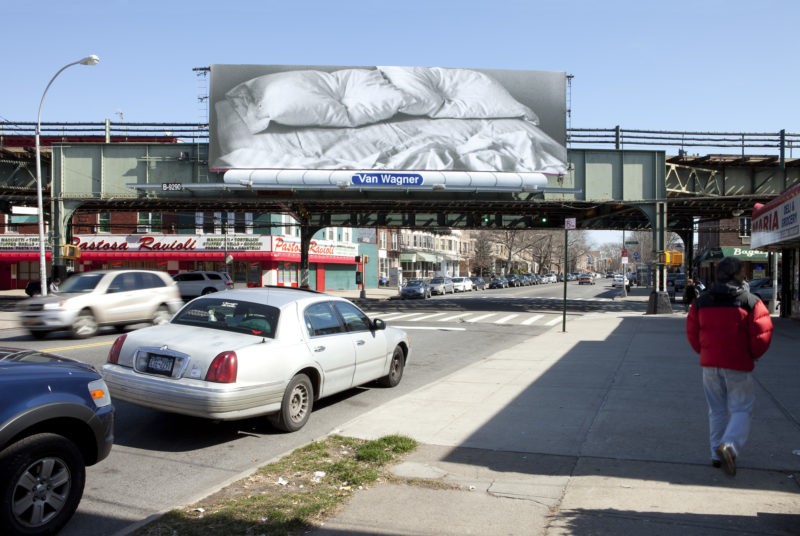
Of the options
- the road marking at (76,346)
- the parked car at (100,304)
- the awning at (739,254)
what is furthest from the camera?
the awning at (739,254)

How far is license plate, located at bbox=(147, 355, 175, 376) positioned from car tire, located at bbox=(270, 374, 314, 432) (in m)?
1.18

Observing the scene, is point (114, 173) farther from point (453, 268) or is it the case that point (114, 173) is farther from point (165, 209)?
point (453, 268)

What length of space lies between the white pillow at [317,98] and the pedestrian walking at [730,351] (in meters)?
26.3

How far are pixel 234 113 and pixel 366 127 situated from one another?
20.1 ft

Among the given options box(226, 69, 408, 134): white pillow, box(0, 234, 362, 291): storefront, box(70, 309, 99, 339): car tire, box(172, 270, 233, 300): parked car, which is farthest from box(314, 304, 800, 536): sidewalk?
box(0, 234, 362, 291): storefront

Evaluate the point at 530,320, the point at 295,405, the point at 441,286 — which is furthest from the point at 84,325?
the point at 441,286

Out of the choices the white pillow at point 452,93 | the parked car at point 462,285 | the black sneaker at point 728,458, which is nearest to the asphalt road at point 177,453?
the black sneaker at point 728,458

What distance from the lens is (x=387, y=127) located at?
30.5m

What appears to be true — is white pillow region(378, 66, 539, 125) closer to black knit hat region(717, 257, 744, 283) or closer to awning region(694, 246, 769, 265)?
black knit hat region(717, 257, 744, 283)

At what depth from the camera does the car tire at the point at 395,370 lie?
957cm

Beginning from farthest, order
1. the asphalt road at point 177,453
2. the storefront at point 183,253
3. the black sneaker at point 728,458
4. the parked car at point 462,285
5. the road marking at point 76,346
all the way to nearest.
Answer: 1. the parked car at point 462,285
2. the storefront at point 183,253
3. the road marking at point 76,346
4. the black sneaker at point 728,458
5. the asphalt road at point 177,453

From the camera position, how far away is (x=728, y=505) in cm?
463

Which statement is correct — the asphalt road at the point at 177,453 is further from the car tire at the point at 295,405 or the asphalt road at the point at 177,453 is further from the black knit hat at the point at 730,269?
the black knit hat at the point at 730,269

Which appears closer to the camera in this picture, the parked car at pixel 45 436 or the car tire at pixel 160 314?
the parked car at pixel 45 436
